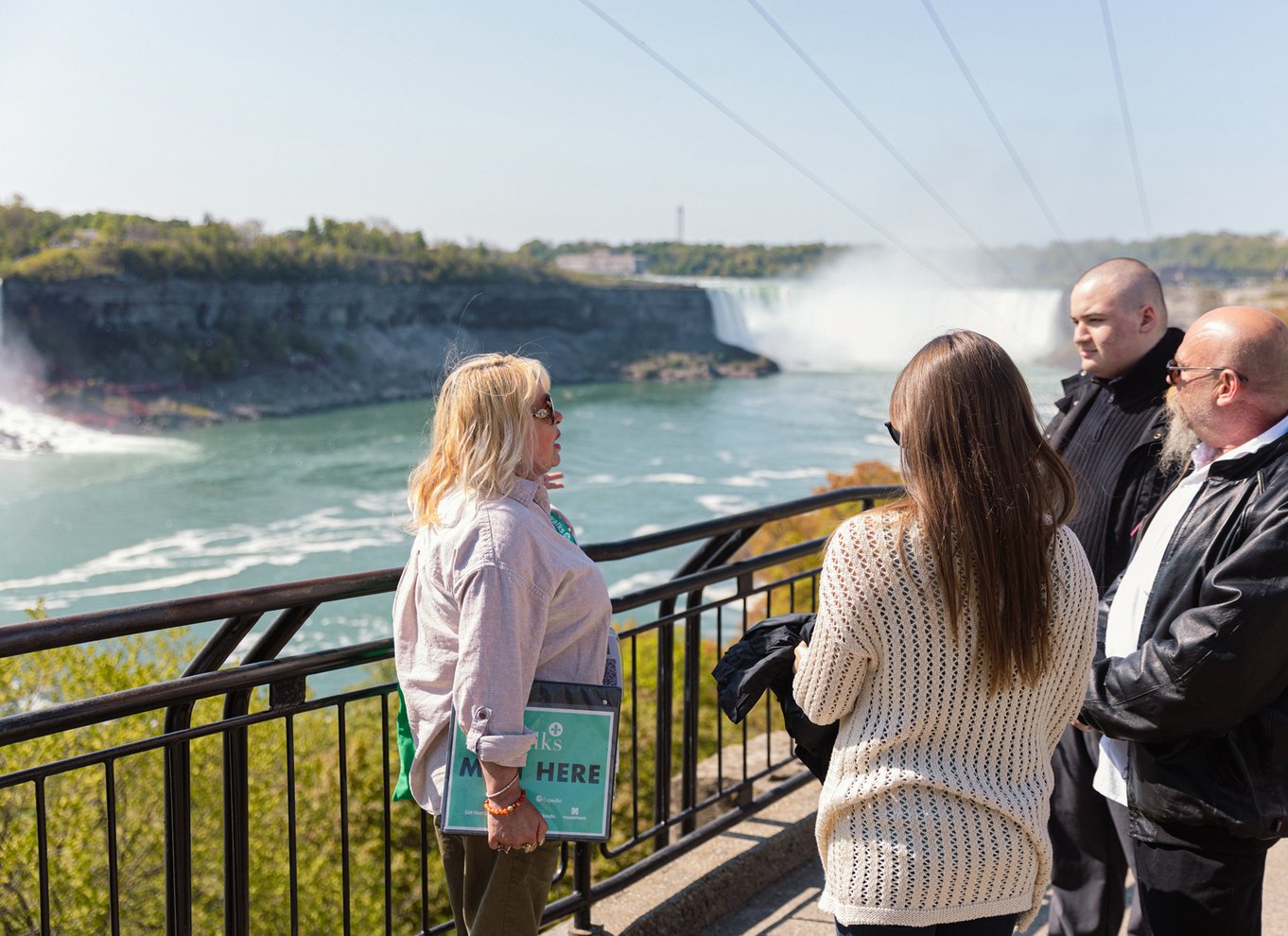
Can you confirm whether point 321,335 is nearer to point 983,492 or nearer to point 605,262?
point 605,262

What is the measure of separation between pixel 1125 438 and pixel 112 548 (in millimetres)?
40349

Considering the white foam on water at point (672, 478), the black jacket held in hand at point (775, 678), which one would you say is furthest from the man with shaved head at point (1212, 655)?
the white foam on water at point (672, 478)

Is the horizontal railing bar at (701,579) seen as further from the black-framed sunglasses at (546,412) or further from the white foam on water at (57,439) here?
the white foam on water at (57,439)

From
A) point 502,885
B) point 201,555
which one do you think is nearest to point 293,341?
point 201,555

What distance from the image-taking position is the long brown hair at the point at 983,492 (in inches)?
62.3

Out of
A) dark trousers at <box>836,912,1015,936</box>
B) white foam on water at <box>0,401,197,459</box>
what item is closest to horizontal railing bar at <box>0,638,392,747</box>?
dark trousers at <box>836,912,1015,936</box>

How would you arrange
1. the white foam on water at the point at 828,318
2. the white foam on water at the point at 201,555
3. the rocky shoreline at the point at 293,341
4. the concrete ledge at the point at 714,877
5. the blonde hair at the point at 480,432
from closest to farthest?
the blonde hair at the point at 480,432 < the concrete ledge at the point at 714,877 < the white foam on water at the point at 201,555 < the rocky shoreline at the point at 293,341 < the white foam on water at the point at 828,318

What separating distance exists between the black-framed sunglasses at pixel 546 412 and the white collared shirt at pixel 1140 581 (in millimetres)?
1157

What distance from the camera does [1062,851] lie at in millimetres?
2750

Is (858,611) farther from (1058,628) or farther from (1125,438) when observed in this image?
(1125,438)

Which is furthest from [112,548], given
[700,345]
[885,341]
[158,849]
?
[885,341]

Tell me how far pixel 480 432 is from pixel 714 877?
1.72 meters

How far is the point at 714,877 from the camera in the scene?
3150mm

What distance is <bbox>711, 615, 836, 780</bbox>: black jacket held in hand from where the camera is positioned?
5.94ft
